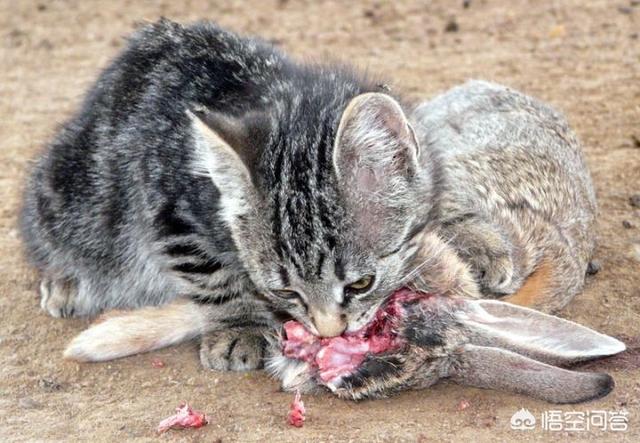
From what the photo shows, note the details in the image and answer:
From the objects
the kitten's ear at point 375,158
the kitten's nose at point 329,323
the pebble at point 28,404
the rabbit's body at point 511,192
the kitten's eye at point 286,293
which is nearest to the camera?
the kitten's ear at point 375,158

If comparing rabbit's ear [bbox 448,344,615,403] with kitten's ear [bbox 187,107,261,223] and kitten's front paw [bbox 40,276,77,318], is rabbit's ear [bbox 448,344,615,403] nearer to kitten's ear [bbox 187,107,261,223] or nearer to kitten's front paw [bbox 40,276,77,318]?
kitten's ear [bbox 187,107,261,223]

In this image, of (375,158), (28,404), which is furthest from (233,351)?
(375,158)

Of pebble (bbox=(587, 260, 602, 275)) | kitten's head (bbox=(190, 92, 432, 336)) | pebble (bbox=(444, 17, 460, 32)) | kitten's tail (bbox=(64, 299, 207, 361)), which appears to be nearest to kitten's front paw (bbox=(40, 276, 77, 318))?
kitten's tail (bbox=(64, 299, 207, 361))

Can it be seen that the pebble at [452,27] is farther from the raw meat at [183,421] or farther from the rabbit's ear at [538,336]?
the raw meat at [183,421]

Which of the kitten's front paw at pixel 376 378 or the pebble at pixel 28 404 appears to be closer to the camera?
the kitten's front paw at pixel 376 378

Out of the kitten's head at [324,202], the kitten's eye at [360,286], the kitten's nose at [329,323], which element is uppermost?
the kitten's head at [324,202]

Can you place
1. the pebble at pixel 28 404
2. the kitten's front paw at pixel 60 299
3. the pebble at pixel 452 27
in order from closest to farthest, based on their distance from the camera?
the pebble at pixel 28 404 < the kitten's front paw at pixel 60 299 < the pebble at pixel 452 27

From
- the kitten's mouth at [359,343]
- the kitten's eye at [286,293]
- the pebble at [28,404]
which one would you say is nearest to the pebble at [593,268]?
the kitten's mouth at [359,343]
